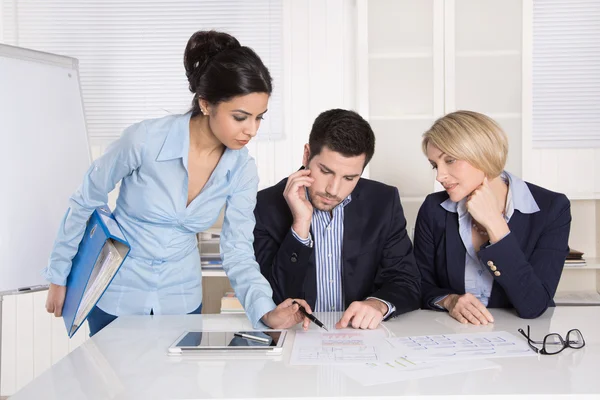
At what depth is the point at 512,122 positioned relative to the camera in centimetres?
318

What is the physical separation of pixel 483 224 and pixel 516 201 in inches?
7.5

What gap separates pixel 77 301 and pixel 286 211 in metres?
0.79

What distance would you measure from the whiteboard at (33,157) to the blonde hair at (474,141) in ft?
5.11

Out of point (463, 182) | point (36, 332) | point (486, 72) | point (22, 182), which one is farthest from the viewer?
point (36, 332)

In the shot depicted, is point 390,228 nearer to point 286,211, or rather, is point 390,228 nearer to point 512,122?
point 286,211

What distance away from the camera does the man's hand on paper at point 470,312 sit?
5.97 ft

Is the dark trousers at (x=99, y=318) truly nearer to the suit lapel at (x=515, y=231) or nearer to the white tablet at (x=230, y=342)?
the white tablet at (x=230, y=342)

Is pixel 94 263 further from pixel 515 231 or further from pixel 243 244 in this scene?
pixel 515 231

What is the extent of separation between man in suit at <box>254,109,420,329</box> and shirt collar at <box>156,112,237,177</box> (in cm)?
26

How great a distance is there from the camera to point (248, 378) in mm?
1348

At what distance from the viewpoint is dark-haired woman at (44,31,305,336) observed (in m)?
1.85

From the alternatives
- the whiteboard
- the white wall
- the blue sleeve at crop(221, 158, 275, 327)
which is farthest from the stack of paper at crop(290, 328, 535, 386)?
the white wall

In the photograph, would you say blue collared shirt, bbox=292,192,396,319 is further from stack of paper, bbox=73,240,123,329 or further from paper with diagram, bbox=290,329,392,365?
stack of paper, bbox=73,240,123,329

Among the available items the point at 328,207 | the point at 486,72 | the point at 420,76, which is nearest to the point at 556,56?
the point at 486,72
